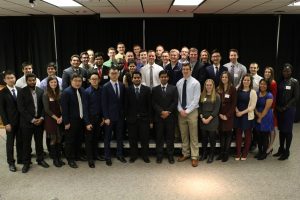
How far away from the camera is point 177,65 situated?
16.6 feet

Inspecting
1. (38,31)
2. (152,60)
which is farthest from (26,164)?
(38,31)

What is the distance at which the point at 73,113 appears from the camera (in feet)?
14.7

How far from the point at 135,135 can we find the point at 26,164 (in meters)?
1.78

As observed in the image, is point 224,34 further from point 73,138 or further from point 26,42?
point 26,42

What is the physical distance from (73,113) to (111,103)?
61 centimetres

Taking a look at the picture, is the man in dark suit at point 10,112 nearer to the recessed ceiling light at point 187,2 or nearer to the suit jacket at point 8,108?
the suit jacket at point 8,108

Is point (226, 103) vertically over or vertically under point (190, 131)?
over

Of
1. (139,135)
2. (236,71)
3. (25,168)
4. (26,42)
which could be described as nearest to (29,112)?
(25,168)

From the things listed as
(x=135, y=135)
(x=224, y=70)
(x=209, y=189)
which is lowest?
(x=209, y=189)

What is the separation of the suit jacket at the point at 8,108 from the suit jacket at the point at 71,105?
27.8 inches

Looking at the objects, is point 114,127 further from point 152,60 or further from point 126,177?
point 152,60

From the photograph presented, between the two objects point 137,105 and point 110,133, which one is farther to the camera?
point 110,133

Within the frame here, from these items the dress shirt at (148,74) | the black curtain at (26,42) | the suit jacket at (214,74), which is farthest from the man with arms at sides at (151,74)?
the black curtain at (26,42)

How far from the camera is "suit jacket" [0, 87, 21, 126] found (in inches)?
171
